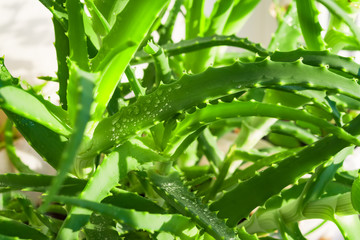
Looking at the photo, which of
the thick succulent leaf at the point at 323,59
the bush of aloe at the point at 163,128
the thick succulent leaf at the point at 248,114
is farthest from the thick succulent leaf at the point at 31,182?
the thick succulent leaf at the point at 323,59

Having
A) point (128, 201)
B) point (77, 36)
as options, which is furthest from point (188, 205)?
point (77, 36)

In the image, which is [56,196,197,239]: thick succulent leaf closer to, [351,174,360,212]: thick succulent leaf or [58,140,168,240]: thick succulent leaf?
[58,140,168,240]: thick succulent leaf

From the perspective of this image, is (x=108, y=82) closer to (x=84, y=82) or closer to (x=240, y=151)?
(x=84, y=82)

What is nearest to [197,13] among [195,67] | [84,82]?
[195,67]

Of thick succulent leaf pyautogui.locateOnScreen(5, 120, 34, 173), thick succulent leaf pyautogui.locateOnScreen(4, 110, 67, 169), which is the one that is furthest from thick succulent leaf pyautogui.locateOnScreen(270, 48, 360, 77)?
thick succulent leaf pyautogui.locateOnScreen(5, 120, 34, 173)

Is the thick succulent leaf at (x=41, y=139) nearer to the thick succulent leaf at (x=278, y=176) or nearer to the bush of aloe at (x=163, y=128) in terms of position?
the bush of aloe at (x=163, y=128)

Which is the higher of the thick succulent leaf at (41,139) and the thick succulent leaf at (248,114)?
the thick succulent leaf at (248,114)
